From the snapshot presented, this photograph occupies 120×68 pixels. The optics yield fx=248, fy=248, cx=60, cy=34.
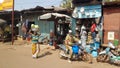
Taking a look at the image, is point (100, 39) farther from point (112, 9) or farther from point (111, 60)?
point (111, 60)

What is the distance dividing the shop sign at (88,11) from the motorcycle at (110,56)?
310 centimetres

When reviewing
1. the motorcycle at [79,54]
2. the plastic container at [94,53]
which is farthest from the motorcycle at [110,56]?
the plastic container at [94,53]

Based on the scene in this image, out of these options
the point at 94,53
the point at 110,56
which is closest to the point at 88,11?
the point at 94,53

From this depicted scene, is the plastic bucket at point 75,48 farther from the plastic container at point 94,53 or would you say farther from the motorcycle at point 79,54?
the plastic container at point 94,53

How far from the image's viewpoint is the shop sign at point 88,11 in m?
14.9

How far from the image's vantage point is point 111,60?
472 inches

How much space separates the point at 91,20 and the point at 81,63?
4.29 meters

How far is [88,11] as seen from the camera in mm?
15469

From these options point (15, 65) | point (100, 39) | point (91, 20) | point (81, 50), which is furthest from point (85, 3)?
point (15, 65)

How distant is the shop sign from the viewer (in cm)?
1494

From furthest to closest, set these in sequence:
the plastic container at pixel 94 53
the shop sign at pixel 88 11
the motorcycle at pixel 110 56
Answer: the shop sign at pixel 88 11 → the plastic container at pixel 94 53 → the motorcycle at pixel 110 56

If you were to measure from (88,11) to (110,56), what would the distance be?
426 cm

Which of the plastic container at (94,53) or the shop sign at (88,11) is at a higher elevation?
the shop sign at (88,11)

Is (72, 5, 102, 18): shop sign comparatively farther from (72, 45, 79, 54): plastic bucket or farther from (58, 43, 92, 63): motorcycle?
(72, 45, 79, 54): plastic bucket
